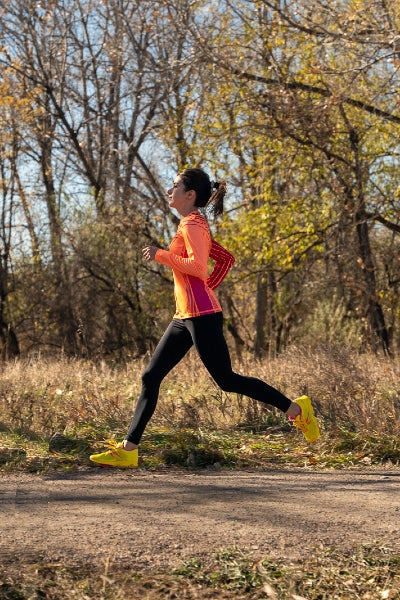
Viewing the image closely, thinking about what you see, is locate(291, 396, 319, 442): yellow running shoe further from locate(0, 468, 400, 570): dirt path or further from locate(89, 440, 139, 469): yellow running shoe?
locate(89, 440, 139, 469): yellow running shoe

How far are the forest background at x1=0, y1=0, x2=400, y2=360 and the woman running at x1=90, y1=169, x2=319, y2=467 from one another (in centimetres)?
600

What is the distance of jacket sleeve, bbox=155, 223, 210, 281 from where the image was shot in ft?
17.3

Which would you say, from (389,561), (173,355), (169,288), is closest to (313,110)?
(169,288)

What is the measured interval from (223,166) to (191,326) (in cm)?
1235

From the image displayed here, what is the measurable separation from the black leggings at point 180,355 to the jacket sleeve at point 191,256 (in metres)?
0.30

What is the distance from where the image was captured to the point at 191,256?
5.31 meters

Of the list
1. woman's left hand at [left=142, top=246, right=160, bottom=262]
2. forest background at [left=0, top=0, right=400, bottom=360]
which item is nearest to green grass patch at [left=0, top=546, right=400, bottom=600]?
woman's left hand at [left=142, top=246, right=160, bottom=262]

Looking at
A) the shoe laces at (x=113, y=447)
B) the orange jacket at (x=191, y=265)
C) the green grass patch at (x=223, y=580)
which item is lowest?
the green grass patch at (x=223, y=580)

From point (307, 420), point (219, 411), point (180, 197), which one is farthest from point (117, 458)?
point (219, 411)

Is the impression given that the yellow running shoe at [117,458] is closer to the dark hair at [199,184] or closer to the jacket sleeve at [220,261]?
the jacket sleeve at [220,261]

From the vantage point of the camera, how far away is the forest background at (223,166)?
1434 cm

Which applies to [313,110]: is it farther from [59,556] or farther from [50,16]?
[59,556]

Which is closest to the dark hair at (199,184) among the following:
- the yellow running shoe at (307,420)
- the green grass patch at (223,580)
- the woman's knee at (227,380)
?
the woman's knee at (227,380)

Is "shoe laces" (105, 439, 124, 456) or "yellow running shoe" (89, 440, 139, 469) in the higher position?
"shoe laces" (105, 439, 124, 456)
